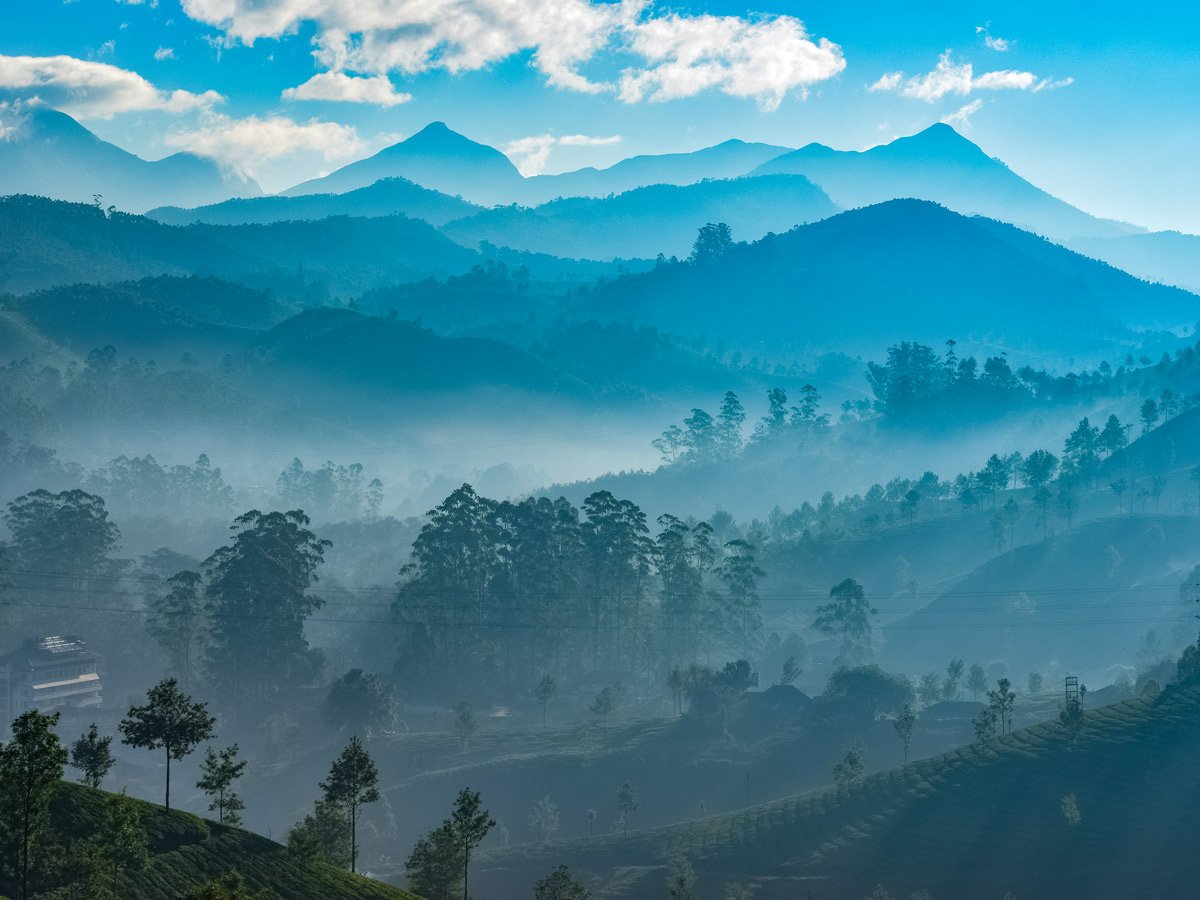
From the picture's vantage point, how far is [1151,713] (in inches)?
3851

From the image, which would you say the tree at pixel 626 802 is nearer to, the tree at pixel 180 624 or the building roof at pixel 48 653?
the tree at pixel 180 624

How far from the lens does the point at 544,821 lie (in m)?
99.7

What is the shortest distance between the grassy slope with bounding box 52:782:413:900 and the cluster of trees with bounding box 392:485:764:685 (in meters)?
84.5

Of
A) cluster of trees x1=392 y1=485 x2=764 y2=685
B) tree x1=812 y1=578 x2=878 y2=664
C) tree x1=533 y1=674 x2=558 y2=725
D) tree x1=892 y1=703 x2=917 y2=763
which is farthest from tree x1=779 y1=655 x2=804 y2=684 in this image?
tree x1=533 y1=674 x2=558 y2=725

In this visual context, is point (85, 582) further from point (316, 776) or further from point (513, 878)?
point (513, 878)

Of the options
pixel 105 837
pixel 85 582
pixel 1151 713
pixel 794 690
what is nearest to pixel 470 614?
pixel 794 690

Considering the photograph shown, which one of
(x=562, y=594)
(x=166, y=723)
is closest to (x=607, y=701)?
(x=562, y=594)

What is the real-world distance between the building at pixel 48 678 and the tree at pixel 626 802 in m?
70.5

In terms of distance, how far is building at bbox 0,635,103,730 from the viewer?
412 feet

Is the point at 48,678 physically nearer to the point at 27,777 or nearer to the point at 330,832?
the point at 330,832

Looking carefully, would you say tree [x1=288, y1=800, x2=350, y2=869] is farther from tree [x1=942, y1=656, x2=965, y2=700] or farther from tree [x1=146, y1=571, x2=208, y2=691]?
tree [x1=942, y1=656, x2=965, y2=700]

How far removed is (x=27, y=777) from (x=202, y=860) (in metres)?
12.6

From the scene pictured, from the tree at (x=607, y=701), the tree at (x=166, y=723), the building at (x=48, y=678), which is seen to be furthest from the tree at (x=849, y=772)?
the building at (x=48, y=678)

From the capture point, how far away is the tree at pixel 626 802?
99.9 meters
